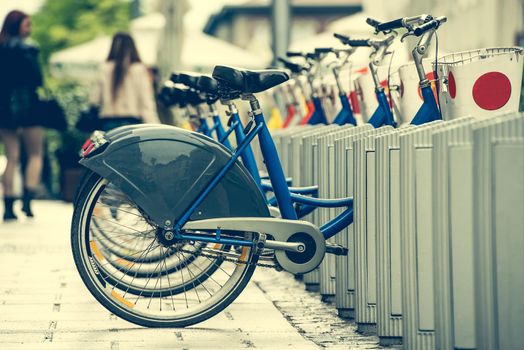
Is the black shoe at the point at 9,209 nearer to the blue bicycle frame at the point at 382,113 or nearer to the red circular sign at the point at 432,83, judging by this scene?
the blue bicycle frame at the point at 382,113

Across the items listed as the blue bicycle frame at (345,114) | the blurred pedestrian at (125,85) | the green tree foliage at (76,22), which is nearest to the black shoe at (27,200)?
the blurred pedestrian at (125,85)

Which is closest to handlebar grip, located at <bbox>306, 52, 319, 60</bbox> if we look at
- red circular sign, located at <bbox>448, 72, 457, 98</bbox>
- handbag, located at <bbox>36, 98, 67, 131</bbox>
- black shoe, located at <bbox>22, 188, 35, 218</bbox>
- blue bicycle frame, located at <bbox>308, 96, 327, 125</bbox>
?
blue bicycle frame, located at <bbox>308, 96, 327, 125</bbox>

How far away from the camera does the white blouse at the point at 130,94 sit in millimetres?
12633

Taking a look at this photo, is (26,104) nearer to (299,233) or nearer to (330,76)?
(330,76)

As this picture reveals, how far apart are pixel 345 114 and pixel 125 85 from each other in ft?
16.1

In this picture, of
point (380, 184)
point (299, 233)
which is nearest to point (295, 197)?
point (299, 233)

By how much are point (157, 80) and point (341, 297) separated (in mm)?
13027

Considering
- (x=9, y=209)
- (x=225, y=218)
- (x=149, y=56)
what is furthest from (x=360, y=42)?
(x=149, y=56)

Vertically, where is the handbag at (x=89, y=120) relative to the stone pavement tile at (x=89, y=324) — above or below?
above

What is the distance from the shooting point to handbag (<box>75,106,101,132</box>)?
13031mm

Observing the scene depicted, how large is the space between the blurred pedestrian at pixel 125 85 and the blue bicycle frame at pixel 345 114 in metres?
4.68

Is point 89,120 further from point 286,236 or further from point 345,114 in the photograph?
point 286,236

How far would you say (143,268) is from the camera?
656 centimetres

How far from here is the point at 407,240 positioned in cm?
524
